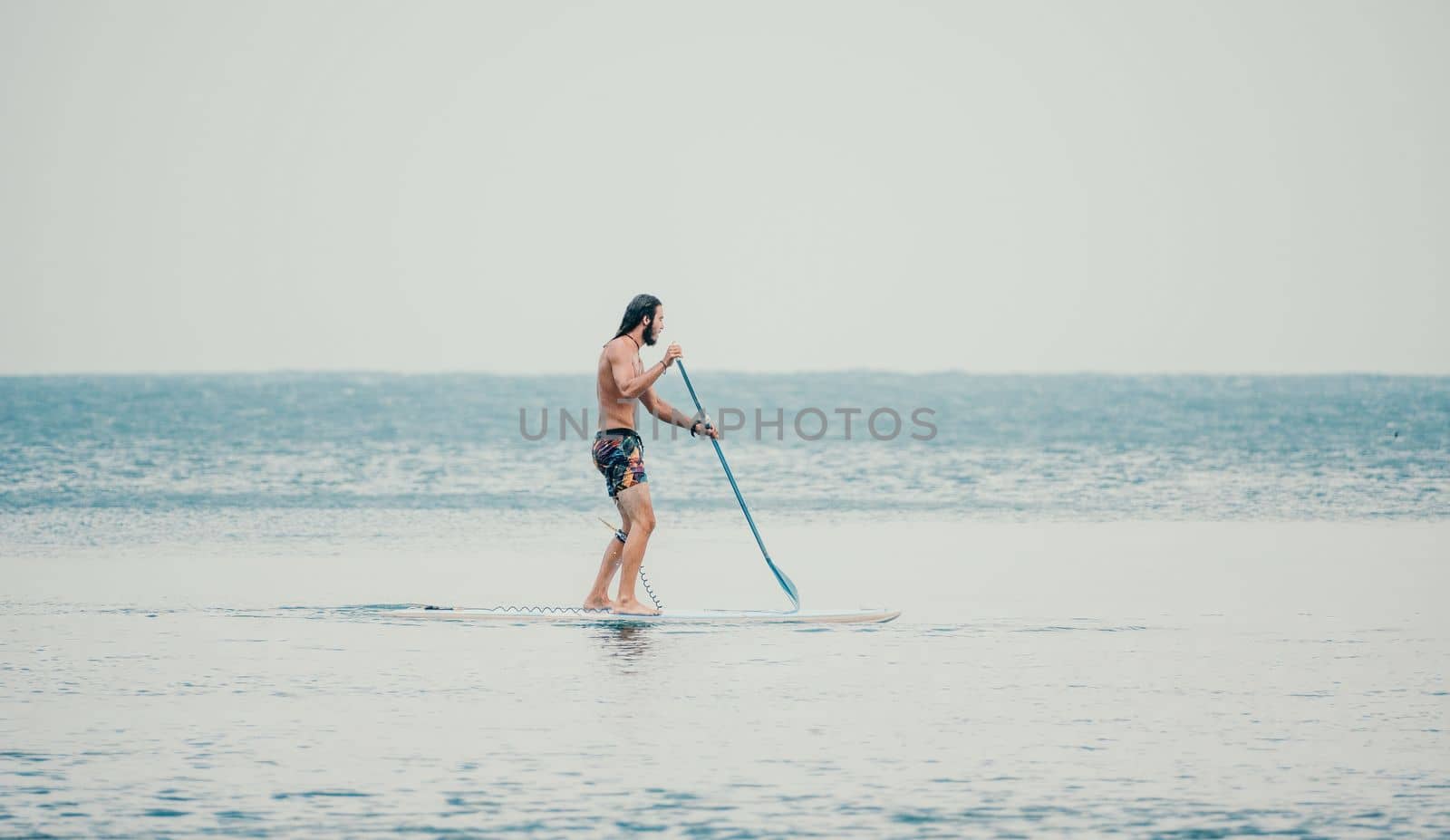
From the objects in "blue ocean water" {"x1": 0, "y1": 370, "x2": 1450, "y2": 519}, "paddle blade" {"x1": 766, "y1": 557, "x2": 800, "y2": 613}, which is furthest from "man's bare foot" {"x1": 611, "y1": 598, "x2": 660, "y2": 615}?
"blue ocean water" {"x1": 0, "y1": 370, "x2": 1450, "y2": 519}

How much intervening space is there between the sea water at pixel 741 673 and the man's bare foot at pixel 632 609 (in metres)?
0.26

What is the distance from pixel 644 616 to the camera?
392 inches

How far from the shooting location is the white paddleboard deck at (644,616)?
9.91 meters

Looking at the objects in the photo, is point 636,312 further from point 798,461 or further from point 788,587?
point 798,461

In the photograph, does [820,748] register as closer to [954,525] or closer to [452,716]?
[452,716]

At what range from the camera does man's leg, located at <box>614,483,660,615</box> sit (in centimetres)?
1009

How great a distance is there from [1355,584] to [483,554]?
6.71 m

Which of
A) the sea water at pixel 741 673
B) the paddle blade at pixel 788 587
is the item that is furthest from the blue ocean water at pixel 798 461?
the paddle blade at pixel 788 587

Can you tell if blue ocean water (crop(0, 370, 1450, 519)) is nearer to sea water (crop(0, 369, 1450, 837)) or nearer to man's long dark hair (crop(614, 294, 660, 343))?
sea water (crop(0, 369, 1450, 837))

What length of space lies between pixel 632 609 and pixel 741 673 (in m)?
1.94

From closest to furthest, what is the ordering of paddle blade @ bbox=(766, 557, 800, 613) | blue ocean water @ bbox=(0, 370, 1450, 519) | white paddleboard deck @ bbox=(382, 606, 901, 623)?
white paddleboard deck @ bbox=(382, 606, 901, 623)
paddle blade @ bbox=(766, 557, 800, 613)
blue ocean water @ bbox=(0, 370, 1450, 519)

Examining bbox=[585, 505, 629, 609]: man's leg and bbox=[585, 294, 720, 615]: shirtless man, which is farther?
bbox=[585, 505, 629, 609]: man's leg

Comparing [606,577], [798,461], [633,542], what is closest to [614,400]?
[633,542]

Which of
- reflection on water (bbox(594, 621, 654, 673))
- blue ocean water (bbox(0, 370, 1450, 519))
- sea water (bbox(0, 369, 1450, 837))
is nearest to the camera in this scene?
sea water (bbox(0, 369, 1450, 837))
